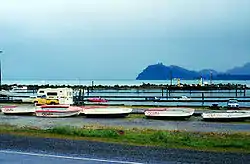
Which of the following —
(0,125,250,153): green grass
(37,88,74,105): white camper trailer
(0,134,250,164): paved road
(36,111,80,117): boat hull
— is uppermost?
(37,88,74,105): white camper trailer

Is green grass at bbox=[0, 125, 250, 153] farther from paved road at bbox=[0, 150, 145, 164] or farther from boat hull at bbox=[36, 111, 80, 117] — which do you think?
boat hull at bbox=[36, 111, 80, 117]

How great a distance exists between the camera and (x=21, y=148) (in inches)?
→ 515

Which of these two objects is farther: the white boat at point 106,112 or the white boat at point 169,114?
the white boat at point 106,112

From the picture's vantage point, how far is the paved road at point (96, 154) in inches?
420

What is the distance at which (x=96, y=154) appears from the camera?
1184 cm

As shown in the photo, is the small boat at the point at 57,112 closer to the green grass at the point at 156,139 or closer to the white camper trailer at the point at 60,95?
the white camper trailer at the point at 60,95

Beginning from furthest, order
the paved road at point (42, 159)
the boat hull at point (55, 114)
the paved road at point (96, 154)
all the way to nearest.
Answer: the boat hull at point (55, 114) → the paved road at point (96, 154) → the paved road at point (42, 159)

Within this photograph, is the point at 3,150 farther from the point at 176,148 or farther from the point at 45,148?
the point at 176,148

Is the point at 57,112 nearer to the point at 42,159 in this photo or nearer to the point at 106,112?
the point at 106,112

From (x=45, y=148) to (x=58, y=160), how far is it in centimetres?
268

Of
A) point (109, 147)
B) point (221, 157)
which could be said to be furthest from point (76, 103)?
point (221, 157)

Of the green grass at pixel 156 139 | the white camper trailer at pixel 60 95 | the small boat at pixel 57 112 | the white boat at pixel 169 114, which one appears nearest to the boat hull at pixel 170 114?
the white boat at pixel 169 114

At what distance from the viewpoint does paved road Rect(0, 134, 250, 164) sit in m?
10.7

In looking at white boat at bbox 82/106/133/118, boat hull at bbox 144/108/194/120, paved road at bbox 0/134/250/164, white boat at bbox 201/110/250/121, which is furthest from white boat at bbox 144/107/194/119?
paved road at bbox 0/134/250/164
